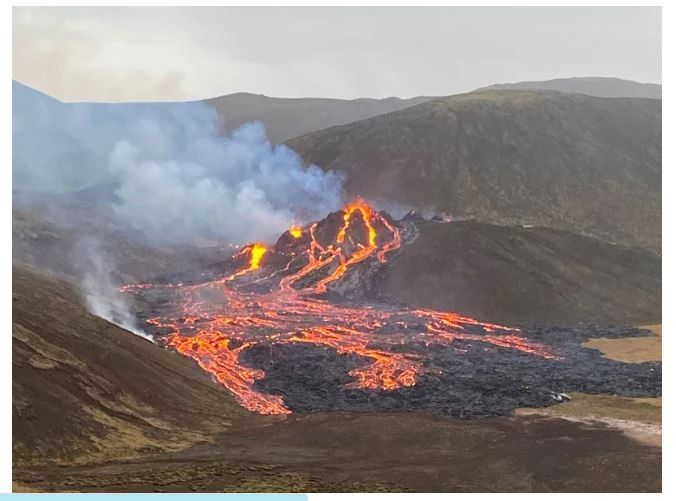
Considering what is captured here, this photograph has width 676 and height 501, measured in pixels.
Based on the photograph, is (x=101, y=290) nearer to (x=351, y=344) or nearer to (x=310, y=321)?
(x=310, y=321)

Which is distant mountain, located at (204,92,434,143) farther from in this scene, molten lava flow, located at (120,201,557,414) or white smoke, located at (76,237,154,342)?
white smoke, located at (76,237,154,342)

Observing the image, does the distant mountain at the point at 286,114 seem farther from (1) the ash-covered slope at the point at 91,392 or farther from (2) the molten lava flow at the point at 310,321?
(1) the ash-covered slope at the point at 91,392

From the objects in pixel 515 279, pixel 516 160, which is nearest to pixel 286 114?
pixel 516 160

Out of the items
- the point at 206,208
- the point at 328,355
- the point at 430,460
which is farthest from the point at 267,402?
the point at 206,208

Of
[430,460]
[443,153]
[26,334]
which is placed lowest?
[430,460]
